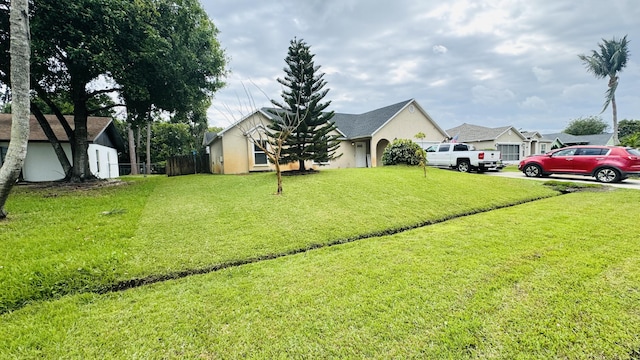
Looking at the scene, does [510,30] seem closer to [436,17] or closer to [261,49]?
[436,17]

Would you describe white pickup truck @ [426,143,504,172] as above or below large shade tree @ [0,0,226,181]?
below

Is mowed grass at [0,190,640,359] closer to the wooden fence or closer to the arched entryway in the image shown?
the arched entryway

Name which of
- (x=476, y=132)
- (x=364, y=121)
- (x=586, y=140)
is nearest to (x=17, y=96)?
(x=364, y=121)

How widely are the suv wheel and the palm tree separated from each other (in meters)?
22.3

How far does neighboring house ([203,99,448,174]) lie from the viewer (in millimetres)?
16469

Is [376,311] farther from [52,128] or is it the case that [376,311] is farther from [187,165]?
[52,128]

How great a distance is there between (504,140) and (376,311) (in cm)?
2773

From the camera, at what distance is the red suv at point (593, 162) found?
10.9 meters

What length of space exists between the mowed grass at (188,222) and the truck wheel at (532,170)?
4534mm

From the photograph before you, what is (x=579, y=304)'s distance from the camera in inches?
104

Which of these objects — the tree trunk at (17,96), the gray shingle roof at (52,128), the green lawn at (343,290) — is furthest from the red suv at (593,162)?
the gray shingle roof at (52,128)

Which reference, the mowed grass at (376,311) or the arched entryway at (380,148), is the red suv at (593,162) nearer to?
the arched entryway at (380,148)

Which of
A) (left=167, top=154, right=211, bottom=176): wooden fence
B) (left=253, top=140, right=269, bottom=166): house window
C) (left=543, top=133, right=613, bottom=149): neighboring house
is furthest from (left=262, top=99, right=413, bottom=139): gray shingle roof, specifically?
(left=543, top=133, right=613, bottom=149): neighboring house

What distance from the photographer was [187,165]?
64.5ft
